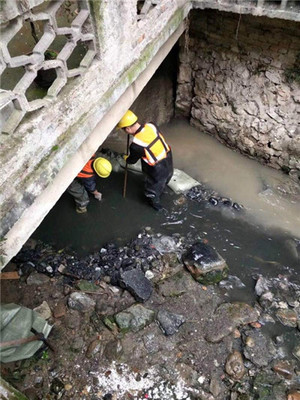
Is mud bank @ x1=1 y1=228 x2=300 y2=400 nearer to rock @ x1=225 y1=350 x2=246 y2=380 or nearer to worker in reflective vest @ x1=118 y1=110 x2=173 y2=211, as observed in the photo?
rock @ x1=225 y1=350 x2=246 y2=380

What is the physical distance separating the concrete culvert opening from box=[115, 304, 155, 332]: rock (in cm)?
1

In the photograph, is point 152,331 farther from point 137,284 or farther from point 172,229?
point 172,229

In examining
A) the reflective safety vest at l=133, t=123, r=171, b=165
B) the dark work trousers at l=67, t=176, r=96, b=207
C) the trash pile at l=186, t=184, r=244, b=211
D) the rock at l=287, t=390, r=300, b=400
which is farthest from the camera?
the trash pile at l=186, t=184, r=244, b=211

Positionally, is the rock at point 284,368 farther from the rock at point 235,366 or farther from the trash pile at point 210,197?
the trash pile at point 210,197

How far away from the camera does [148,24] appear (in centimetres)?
357

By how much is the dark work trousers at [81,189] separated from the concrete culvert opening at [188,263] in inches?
9.3

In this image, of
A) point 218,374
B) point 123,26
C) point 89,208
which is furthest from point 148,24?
point 218,374

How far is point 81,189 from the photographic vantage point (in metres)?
5.14

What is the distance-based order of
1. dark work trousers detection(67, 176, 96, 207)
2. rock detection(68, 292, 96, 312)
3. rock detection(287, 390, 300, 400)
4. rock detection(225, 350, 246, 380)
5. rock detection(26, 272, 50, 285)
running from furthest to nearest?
dark work trousers detection(67, 176, 96, 207)
rock detection(26, 272, 50, 285)
rock detection(68, 292, 96, 312)
rock detection(225, 350, 246, 380)
rock detection(287, 390, 300, 400)

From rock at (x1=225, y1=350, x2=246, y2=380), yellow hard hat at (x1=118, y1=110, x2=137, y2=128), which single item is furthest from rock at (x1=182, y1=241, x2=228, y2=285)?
yellow hard hat at (x1=118, y1=110, x2=137, y2=128)

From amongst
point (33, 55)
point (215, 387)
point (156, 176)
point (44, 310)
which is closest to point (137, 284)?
point (44, 310)

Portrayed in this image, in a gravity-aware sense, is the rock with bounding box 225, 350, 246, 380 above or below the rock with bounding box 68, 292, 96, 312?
below

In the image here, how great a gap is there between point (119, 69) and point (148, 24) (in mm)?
654

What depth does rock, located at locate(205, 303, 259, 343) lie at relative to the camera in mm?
4043
